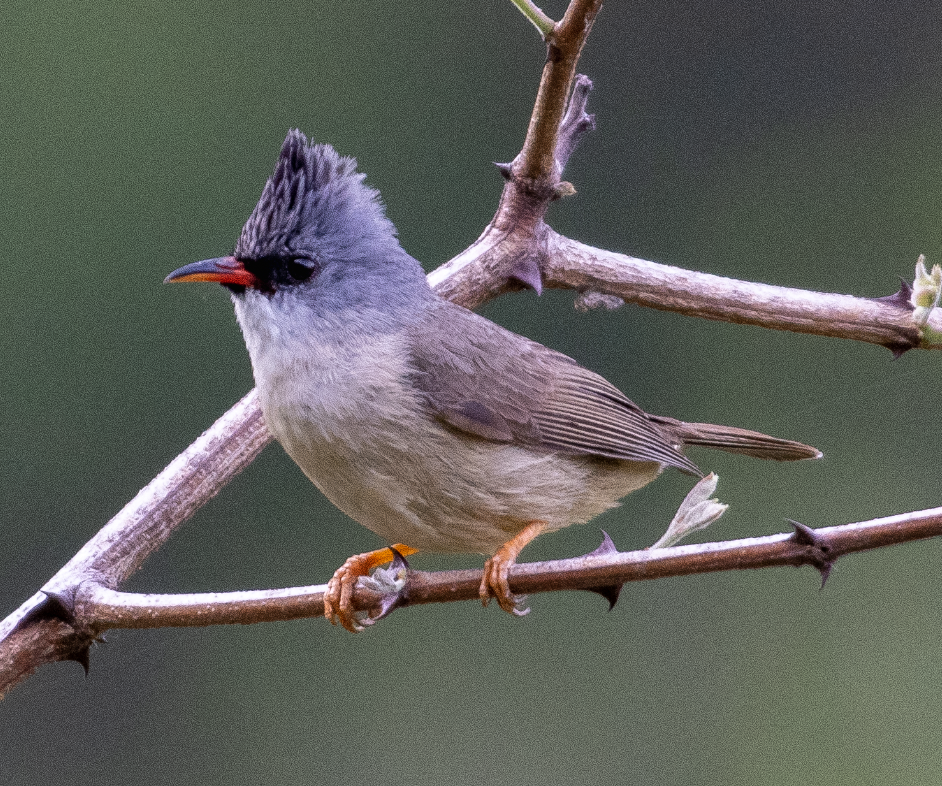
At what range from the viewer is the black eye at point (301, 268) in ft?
9.85

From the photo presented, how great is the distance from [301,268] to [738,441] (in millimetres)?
1300

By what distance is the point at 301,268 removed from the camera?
3016mm

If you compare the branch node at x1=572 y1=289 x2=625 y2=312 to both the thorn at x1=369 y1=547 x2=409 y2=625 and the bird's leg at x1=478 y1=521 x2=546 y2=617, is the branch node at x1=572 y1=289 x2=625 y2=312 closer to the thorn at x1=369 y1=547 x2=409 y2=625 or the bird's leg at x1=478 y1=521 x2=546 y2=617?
the bird's leg at x1=478 y1=521 x2=546 y2=617

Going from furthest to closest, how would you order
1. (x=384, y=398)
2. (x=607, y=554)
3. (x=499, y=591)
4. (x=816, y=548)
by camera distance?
(x=384, y=398) < (x=499, y=591) < (x=607, y=554) < (x=816, y=548)

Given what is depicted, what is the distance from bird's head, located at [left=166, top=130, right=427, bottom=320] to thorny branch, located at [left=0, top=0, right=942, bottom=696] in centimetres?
31

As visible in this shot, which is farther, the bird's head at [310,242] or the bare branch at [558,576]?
the bird's head at [310,242]

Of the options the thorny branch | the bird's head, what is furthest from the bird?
the thorny branch

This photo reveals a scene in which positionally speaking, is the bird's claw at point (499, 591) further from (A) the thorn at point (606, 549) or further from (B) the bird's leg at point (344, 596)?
(A) the thorn at point (606, 549)

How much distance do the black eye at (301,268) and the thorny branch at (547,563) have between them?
340 mm

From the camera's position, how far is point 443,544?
9.83ft

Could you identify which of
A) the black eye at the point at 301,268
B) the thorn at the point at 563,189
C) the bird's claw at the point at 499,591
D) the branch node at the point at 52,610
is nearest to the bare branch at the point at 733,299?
the thorn at the point at 563,189

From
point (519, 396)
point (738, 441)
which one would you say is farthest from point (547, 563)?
point (738, 441)

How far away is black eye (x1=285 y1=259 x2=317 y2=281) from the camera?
3.00 m

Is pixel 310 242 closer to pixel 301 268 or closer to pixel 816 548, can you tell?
pixel 301 268
